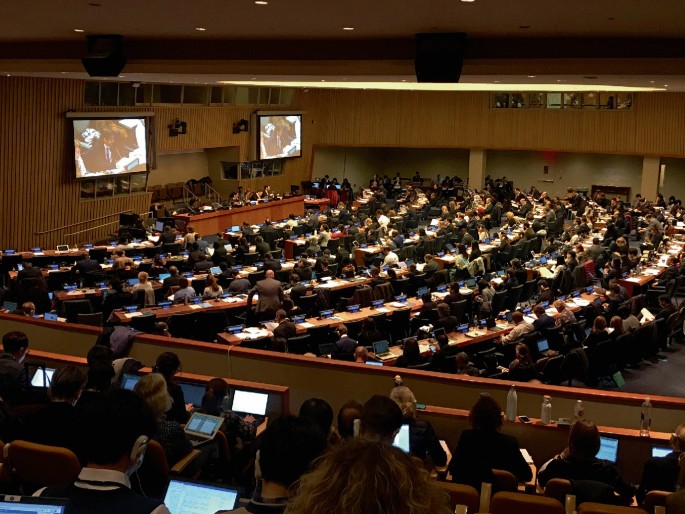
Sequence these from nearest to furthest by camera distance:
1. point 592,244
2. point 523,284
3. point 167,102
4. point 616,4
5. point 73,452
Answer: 1. point 73,452
2. point 616,4
3. point 523,284
4. point 592,244
5. point 167,102

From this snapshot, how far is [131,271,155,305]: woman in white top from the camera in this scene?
13.1 metres

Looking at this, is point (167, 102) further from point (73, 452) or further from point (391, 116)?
point (73, 452)

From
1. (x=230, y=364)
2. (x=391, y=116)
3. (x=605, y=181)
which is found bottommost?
(x=230, y=364)

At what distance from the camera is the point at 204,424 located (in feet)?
17.7

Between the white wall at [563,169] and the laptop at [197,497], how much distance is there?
97.6ft

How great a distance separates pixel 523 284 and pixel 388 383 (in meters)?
8.06

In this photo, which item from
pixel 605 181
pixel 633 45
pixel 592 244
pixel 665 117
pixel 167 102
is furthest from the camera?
pixel 605 181

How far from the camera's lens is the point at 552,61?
8.09 m

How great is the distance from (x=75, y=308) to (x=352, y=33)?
6.25 metres

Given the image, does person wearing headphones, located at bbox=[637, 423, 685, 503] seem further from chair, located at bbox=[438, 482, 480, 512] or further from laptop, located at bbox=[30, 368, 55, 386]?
laptop, located at bbox=[30, 368, 55, 386]

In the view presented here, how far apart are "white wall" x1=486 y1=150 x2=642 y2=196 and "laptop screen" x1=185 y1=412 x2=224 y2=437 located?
28245 mm

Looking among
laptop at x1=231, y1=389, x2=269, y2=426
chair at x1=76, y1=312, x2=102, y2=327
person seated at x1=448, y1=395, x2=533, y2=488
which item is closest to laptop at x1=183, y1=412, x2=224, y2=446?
laptop at x1=231, y1=389, x2=269, y2=426

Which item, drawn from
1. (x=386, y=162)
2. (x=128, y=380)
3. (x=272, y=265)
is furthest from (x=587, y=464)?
(x=386, y=162)

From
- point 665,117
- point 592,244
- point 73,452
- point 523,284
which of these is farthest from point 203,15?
point 665,117
